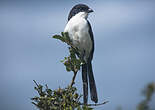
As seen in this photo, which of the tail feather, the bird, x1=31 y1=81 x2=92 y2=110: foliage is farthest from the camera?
the bird

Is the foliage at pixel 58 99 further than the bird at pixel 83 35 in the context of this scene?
No

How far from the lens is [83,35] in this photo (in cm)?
452

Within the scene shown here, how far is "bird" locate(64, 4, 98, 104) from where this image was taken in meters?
4.41

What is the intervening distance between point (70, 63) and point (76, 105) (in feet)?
2.01

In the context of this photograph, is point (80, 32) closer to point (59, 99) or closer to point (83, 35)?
point (83, 35)

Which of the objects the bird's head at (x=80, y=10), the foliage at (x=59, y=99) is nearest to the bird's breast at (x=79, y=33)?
the bird's head at (x=80, y=10)

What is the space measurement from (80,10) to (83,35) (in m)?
0.47

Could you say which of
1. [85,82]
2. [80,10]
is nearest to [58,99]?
[85,82]

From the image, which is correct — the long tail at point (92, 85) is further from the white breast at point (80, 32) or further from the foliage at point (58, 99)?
the foliage at point (58, 99)

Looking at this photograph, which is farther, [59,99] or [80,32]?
[80,32]

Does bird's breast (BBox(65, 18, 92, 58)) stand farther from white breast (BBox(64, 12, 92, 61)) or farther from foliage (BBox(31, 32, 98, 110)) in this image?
foliage (BBox(31, 32, 98, 110))

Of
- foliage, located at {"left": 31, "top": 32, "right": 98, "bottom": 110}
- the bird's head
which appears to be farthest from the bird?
foliage, located at {"left": 31, "top": 32, "right": 98, "bottom": 110}

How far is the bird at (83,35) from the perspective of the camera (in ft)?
14.5

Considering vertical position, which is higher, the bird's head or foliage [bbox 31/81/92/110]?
the bird's head
